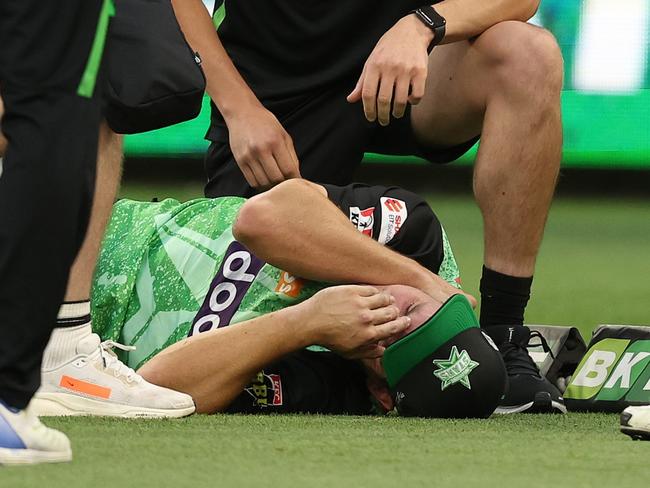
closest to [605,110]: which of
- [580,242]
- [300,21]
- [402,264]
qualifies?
[580,242]

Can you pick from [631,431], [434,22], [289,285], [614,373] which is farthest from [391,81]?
[631,431]

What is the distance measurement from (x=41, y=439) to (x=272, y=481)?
11.7 inches

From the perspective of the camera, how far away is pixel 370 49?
356 cm

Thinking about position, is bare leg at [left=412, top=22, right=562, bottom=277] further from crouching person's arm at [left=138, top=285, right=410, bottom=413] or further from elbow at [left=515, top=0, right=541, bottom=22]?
crouching person's arm at [left=138, top=285, right=410, bottom=413]

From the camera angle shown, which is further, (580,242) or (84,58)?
(580,242)

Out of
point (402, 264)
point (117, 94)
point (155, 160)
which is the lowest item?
point (155, 160)

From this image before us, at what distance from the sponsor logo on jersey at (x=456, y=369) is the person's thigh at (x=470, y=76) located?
789 millimetres

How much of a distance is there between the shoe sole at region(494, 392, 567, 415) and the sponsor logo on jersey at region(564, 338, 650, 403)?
12cm

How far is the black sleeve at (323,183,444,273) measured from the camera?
2732 millimetres

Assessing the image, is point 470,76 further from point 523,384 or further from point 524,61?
point 523,384

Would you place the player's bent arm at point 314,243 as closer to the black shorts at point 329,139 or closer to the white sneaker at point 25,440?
the white sneaker at point 25,440

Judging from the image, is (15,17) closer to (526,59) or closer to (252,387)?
(252,387)

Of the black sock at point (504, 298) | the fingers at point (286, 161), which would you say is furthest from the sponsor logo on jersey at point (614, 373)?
the fingers at point (286, 161)

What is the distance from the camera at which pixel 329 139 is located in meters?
3.54
